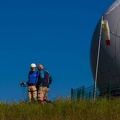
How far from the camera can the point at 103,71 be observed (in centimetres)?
2230

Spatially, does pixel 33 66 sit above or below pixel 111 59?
below

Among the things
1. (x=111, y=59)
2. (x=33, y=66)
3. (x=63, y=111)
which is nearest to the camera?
(x=63, y=111)

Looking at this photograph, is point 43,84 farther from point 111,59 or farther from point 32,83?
point 111,59

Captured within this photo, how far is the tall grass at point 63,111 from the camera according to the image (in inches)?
472

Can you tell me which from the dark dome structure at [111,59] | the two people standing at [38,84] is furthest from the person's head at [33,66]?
the dark dome structure at [111,59]

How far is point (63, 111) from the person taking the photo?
42.1ft

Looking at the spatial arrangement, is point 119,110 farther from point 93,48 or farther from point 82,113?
point 93,48

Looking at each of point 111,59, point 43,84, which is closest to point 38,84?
point 43,84

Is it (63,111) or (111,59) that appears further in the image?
(111,59)

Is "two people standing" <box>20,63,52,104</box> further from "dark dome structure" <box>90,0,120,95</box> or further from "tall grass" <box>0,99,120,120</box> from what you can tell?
"dark dome structure" <box>90,0,120,95</box>

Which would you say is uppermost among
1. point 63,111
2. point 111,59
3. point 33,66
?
point 111,59

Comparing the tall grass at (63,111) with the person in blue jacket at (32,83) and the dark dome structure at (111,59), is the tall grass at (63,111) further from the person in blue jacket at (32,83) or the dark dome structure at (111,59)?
the dark dome structure at (111,59)

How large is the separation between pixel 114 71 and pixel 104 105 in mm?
8014

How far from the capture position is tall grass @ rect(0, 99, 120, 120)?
12.0 meters
